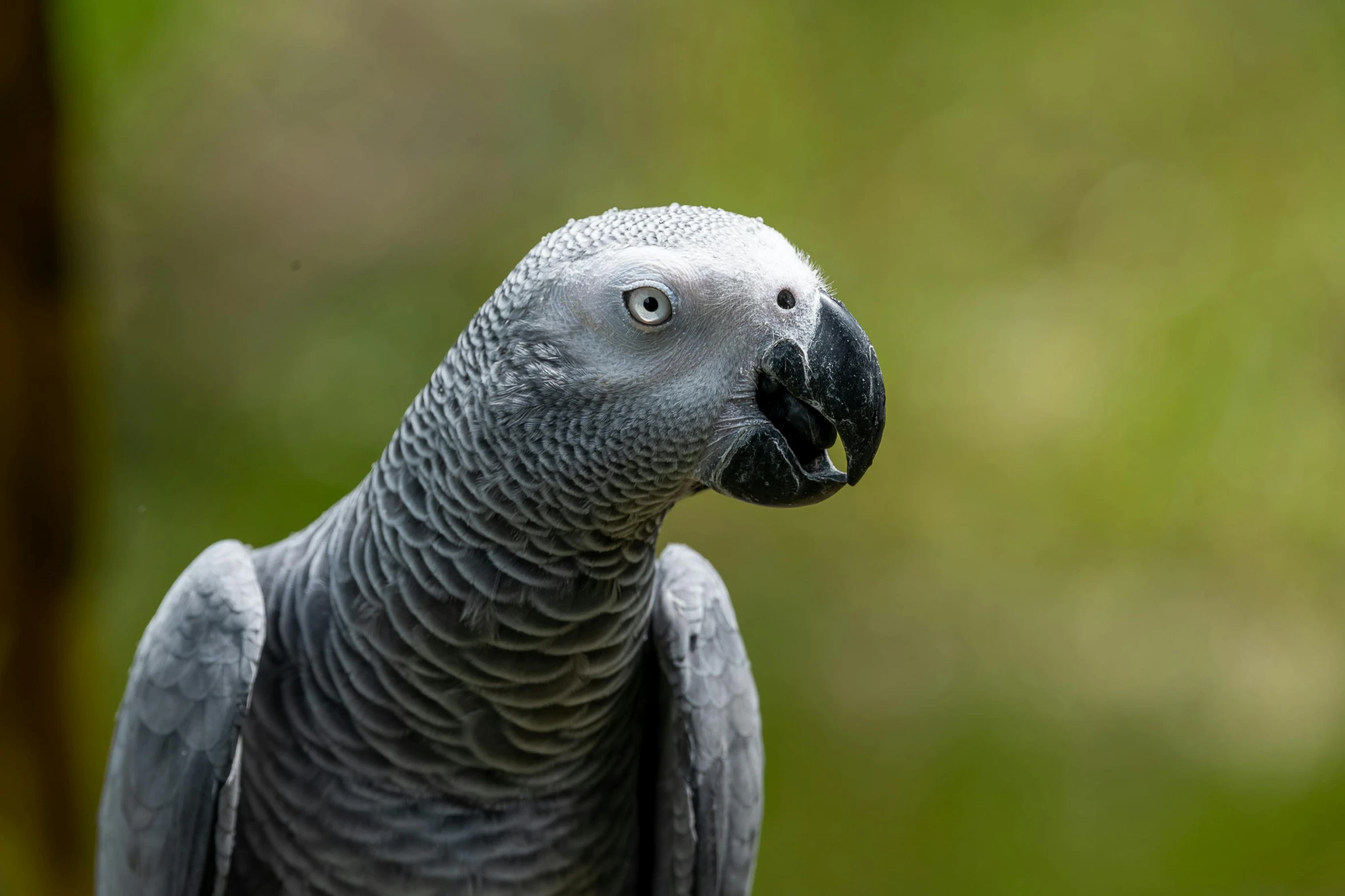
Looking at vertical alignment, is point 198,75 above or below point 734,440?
above

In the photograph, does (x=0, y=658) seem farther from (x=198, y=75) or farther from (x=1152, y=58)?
(x=1152, y=58)

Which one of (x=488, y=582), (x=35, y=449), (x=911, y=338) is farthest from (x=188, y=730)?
(x=911, y=338)

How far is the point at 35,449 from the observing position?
2.49 m

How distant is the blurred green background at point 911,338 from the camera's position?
2.53 meters

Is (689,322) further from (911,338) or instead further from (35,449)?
(35,449)

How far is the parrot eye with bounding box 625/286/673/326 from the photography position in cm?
122

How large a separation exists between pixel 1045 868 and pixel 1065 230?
1.76m

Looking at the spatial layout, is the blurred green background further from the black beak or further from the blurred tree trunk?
the black beak

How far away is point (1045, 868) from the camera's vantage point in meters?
2.67

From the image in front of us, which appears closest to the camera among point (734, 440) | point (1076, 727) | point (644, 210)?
point (734, 440)

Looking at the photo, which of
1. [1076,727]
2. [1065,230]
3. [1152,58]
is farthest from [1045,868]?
[1152,58]

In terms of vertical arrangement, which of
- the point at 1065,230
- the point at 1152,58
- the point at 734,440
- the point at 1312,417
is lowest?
the point at 734,440

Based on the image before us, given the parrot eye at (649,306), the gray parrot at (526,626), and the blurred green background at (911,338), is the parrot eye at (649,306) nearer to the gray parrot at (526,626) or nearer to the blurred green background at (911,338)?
the gray parrot at (526,626)

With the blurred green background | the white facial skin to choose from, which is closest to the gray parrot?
the white facial skin
